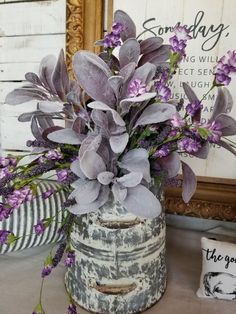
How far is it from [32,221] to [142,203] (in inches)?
10.1

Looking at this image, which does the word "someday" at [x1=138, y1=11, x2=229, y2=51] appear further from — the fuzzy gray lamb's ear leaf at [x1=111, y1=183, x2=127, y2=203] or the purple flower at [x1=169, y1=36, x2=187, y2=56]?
the fuzzy gray lamb's ear leaf at [x1=111, y1=183, x2=127, y2=203]

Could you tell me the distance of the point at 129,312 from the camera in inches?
17.2

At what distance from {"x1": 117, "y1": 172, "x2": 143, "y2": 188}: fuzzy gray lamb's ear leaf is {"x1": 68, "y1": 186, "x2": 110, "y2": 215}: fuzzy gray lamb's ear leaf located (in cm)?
2

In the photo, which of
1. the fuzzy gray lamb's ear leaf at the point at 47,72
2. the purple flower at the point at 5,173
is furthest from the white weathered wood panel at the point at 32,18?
the purple flower at the point at 5,173

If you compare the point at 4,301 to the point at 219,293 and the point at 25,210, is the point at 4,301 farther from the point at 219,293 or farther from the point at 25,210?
the point at 219,293

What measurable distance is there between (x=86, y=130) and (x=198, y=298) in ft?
0.93

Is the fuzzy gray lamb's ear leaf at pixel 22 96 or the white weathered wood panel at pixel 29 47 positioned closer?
the fuzzy gray lamb's ear leaf at pixel 22 96

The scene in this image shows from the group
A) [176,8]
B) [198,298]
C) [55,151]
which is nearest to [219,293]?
[198,298]

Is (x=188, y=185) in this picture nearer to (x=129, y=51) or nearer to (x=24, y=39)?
(x=129, y=51)

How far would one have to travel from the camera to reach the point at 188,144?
1.17ft

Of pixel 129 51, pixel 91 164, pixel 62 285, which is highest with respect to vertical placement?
pixel 129 51

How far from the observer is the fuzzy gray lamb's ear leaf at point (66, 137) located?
363 millimetres

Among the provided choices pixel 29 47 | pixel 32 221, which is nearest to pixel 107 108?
pixel 32 221

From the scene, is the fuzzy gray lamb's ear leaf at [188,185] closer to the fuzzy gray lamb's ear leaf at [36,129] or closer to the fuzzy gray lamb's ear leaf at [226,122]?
the fuzzy gray lamb's ear leaf at [226,122]
